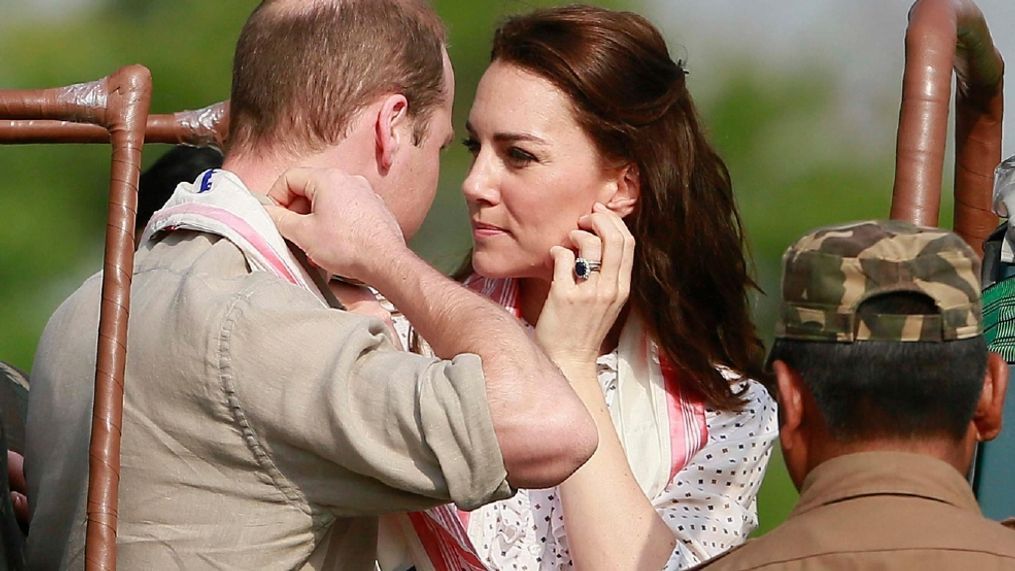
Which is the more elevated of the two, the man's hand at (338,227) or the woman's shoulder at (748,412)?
the man's hand at (338,227)

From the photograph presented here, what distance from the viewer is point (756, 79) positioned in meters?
10.9

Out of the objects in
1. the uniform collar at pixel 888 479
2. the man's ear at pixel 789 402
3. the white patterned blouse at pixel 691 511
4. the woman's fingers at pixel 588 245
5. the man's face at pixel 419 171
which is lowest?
the white patterned blouse at pixel 691 511

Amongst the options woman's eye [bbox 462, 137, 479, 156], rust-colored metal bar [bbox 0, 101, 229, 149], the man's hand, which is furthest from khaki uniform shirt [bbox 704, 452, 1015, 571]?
woman's eye [bbox 462, 137, 479, 156]

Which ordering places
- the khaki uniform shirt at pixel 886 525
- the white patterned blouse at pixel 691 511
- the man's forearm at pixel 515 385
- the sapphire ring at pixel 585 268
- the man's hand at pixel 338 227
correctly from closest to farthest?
1. the khaki uniform shirt at pixel 886 525
2. the man's forearm at pixel 515 385
3. the man's hand at pixel 338 227
4. the white patterned blouse at pixel 691 511
5. the sapphire ring at pixel 585 268

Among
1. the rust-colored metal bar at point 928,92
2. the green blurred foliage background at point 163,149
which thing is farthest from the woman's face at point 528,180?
the green blurred foliage background at point 163,149

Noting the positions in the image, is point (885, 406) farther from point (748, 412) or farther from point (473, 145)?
point (473, 145)

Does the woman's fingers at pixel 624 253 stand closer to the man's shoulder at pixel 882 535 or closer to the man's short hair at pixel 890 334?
the man's short hair at pixel 890 334

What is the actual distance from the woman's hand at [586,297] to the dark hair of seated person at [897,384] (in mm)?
1065

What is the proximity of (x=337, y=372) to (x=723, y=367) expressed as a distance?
1414 mm

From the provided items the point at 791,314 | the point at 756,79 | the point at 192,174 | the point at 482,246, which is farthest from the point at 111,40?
the point at 791,314

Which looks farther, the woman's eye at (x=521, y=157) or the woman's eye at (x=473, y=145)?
the woman's eye at (x=473, y=145)

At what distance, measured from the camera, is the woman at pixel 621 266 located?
3.01m

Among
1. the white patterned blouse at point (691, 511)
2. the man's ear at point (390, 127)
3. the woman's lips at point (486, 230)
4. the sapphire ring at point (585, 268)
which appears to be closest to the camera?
the man's ear at point (390, 127)

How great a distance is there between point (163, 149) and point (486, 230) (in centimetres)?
674
